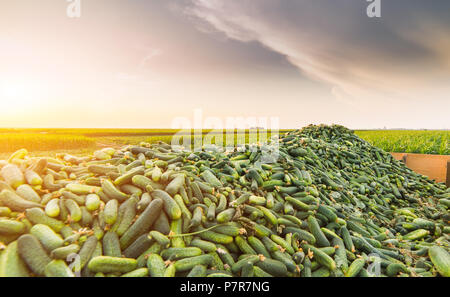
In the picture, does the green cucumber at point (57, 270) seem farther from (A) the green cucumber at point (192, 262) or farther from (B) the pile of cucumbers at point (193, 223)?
(A) the green cucumber at point (192, 262)

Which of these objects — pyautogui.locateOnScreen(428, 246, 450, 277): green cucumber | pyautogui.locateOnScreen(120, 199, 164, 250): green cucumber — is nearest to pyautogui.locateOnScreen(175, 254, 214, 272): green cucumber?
pyautogui.locateOnScreen(120, 199, 164, 250): green cucumber

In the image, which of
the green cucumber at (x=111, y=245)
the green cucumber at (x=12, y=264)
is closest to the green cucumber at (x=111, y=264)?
the green cucumber at (x=111, y=245)

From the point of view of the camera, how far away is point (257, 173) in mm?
4020

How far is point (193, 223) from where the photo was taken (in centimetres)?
273

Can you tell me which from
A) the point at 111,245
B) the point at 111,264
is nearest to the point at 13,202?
the point at 111,245

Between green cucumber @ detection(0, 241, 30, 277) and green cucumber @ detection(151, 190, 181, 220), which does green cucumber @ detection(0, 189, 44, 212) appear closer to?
green cucumber @ detection(0, 241, 30, 277)

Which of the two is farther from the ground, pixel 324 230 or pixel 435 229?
pixel 324 230

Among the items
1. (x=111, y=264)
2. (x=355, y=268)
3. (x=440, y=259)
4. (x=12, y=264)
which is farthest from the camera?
(x=440, y=259)

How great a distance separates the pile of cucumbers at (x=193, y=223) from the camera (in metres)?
2.28

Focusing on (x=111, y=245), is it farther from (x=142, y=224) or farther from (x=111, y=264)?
(x=142, y=224)

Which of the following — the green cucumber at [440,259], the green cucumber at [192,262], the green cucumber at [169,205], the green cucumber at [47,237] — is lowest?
the green cucumber at [440,259]

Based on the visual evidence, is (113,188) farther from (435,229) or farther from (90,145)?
(90,145)

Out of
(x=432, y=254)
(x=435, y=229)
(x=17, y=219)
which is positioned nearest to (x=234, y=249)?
(x=17, y=219)
